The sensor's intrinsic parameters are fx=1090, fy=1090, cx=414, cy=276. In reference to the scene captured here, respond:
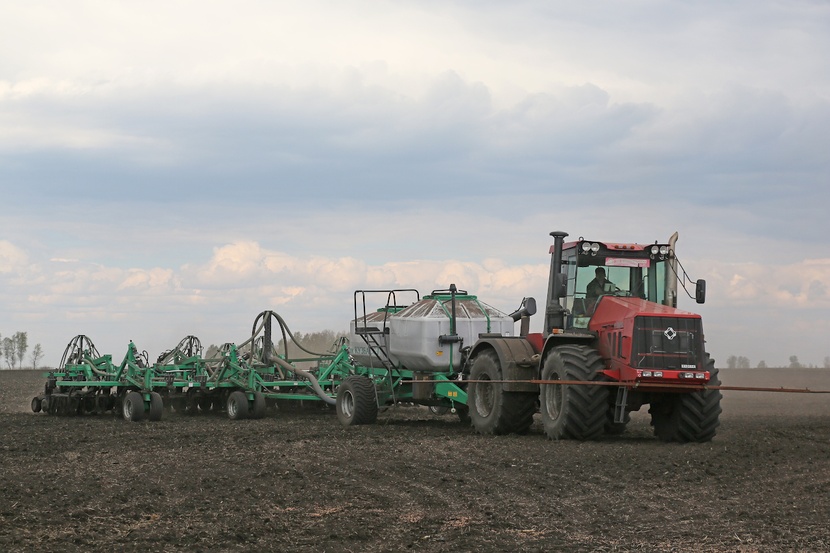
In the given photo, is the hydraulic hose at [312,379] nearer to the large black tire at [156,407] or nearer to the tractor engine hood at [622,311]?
the large black tire at [156,407]

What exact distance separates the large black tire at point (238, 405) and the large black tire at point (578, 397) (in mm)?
9062

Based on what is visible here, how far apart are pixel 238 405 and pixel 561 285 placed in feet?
30.4

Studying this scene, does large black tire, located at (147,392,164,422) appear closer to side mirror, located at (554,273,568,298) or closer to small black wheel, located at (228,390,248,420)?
small black wheel, located at (228,390,248,420)

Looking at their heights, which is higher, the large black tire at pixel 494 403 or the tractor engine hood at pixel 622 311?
the tractor engine hood at pixel 622 311

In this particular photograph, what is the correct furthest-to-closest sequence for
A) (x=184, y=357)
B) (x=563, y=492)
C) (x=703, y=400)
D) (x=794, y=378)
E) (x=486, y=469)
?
(x=794, y=378)
(x=184, y=357)
(x=703, y=400)
(x=486, y=469)
(x=563, y=492)

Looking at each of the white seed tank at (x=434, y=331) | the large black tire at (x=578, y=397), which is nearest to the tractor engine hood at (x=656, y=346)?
the large black tire at (x=578, y=397)

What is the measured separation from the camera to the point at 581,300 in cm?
1622

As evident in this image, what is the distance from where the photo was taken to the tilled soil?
8.98 metres

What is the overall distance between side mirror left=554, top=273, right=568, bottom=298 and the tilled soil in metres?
2.15

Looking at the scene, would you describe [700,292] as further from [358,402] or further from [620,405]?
[358,402]

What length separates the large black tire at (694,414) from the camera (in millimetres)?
15391

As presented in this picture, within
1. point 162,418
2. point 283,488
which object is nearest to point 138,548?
point 283,488

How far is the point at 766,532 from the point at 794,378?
44.2 meters

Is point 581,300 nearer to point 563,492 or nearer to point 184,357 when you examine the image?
point 563,492
